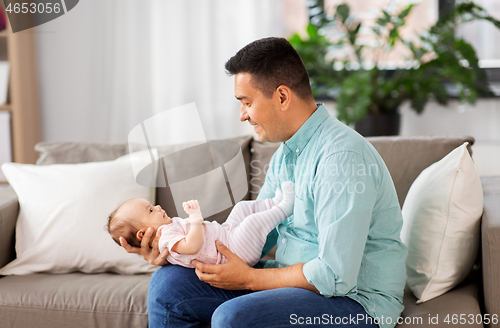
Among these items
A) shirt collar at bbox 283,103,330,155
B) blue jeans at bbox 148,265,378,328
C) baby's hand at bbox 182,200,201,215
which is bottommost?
blue jeans at bbox 148,265,378,328

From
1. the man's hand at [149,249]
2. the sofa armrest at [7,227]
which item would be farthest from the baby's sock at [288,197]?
the sofa armrest at [7,227]

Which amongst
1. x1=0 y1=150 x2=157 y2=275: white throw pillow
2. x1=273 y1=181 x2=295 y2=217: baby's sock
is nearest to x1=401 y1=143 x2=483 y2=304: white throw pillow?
x1=273 y1=181 x2=295 y2=217: baby's sock

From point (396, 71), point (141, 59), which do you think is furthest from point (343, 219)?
point (141, 59)

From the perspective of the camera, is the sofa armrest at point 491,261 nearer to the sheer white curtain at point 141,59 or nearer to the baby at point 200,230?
the baby at point 200,230

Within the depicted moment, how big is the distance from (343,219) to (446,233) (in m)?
0.42

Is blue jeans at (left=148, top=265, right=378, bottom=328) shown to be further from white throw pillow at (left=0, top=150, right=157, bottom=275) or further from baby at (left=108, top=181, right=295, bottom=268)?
white throw pillow at (left=0, top=150, right=157, bottom=275)

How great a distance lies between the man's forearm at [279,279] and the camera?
3.55ft

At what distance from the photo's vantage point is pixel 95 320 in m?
1.35

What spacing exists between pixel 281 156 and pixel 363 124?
1.07m

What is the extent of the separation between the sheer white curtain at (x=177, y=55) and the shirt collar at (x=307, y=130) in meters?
1.34

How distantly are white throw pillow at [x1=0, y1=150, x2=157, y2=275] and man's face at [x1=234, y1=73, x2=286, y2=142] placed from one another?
65 cm

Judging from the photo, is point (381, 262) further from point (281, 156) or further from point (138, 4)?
point (138, 4)

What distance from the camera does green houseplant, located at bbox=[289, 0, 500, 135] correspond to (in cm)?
215

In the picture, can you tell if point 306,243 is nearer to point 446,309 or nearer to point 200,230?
point 200,230
